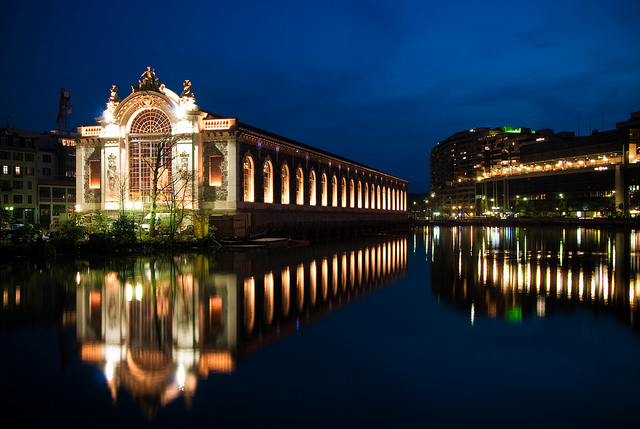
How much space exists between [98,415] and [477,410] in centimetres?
467

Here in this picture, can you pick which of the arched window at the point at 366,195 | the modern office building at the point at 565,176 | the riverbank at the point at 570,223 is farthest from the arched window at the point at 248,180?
the modern office building at the point at 565,176

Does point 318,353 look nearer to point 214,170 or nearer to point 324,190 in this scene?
point 214,170

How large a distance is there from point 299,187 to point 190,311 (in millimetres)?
39202

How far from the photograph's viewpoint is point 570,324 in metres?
11.2

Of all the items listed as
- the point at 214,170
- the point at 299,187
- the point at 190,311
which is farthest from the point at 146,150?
the point at 190,311

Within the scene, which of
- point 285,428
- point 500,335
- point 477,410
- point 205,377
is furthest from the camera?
point 500,335

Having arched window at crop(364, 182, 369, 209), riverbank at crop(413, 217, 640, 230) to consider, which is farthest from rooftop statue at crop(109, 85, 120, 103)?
riverbank at crop(413, 217, 640, 230)

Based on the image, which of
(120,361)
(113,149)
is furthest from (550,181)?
(120,361)

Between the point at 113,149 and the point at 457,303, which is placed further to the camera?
the point at 113,149

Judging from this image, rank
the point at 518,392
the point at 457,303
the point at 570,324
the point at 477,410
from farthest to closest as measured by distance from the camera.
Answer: the point at 457,303
the point at 570,324
the point at 518,392
the point at 477,410

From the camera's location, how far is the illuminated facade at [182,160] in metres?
39.0

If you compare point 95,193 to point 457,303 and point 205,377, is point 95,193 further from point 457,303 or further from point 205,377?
point 205,377

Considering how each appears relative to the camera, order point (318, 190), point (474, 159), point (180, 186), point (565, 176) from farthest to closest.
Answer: point (474, 159)
point (565, 176)
point (318, 190)
point (180, 186)

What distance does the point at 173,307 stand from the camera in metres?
12.8
